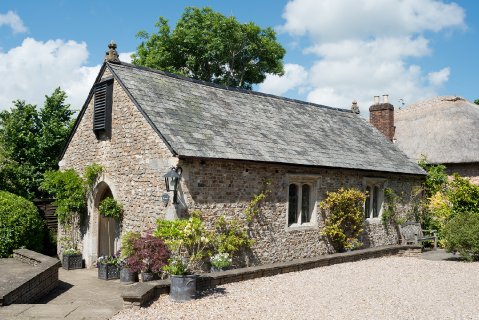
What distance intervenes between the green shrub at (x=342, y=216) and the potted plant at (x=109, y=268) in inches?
266

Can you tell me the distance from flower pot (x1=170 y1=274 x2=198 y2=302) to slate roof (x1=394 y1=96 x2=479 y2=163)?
18912 millimetres

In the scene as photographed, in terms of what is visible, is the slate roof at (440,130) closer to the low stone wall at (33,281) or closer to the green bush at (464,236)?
the green bush at (464,236)

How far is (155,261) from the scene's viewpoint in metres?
10.1

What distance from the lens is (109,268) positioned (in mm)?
12289

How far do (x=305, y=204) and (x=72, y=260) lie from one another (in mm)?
7718

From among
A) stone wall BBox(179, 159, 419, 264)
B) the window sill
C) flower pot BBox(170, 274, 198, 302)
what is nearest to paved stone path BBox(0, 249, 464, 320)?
flower pot BBox(170, 274, 198, 302)

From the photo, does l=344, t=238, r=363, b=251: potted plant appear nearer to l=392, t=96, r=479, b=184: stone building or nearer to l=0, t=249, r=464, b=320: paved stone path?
l=0, t=249, r=464, b=320: paved stone path

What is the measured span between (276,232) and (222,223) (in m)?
2.21

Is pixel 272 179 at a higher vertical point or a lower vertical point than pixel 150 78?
lower

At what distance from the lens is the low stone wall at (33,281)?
8.71 metres

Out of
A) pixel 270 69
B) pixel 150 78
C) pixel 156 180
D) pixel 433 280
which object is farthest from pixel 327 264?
pixel 270 69

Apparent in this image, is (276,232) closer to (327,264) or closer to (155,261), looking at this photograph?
(327,264)

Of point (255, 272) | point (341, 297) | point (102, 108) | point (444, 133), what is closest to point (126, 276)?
point (255, 272)

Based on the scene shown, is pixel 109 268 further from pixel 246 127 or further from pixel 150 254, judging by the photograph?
Answer: pixel 246 127
